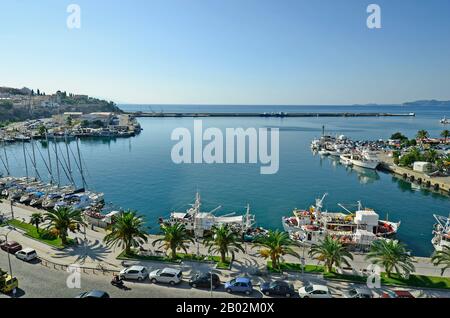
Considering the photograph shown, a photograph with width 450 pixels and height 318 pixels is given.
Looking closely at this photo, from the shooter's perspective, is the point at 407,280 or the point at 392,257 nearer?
the point at 407,280

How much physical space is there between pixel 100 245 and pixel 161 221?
40.7ft

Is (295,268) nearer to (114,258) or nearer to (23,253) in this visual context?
(114,258)

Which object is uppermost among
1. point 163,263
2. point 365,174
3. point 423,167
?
point 423,167

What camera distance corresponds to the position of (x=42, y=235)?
30172 mm

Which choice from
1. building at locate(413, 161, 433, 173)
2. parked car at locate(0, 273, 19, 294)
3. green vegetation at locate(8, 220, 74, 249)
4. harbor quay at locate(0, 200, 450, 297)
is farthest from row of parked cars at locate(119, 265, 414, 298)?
building at locate(413, 161, 433, 173)

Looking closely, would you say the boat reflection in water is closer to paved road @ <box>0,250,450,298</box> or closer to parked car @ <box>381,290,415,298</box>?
parked car @ <box>381,290,415,298</box>

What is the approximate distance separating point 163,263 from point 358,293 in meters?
14.4

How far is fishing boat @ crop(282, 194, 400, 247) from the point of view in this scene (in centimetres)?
3425

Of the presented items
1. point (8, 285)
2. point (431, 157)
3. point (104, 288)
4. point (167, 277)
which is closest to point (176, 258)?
point (167, 277)

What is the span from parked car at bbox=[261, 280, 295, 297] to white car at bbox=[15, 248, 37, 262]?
18.5 m

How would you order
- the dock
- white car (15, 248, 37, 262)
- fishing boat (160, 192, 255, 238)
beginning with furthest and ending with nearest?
the dock
fishing boat (160, 192, 255, 238)
white car (15, 248, 37, 262)
